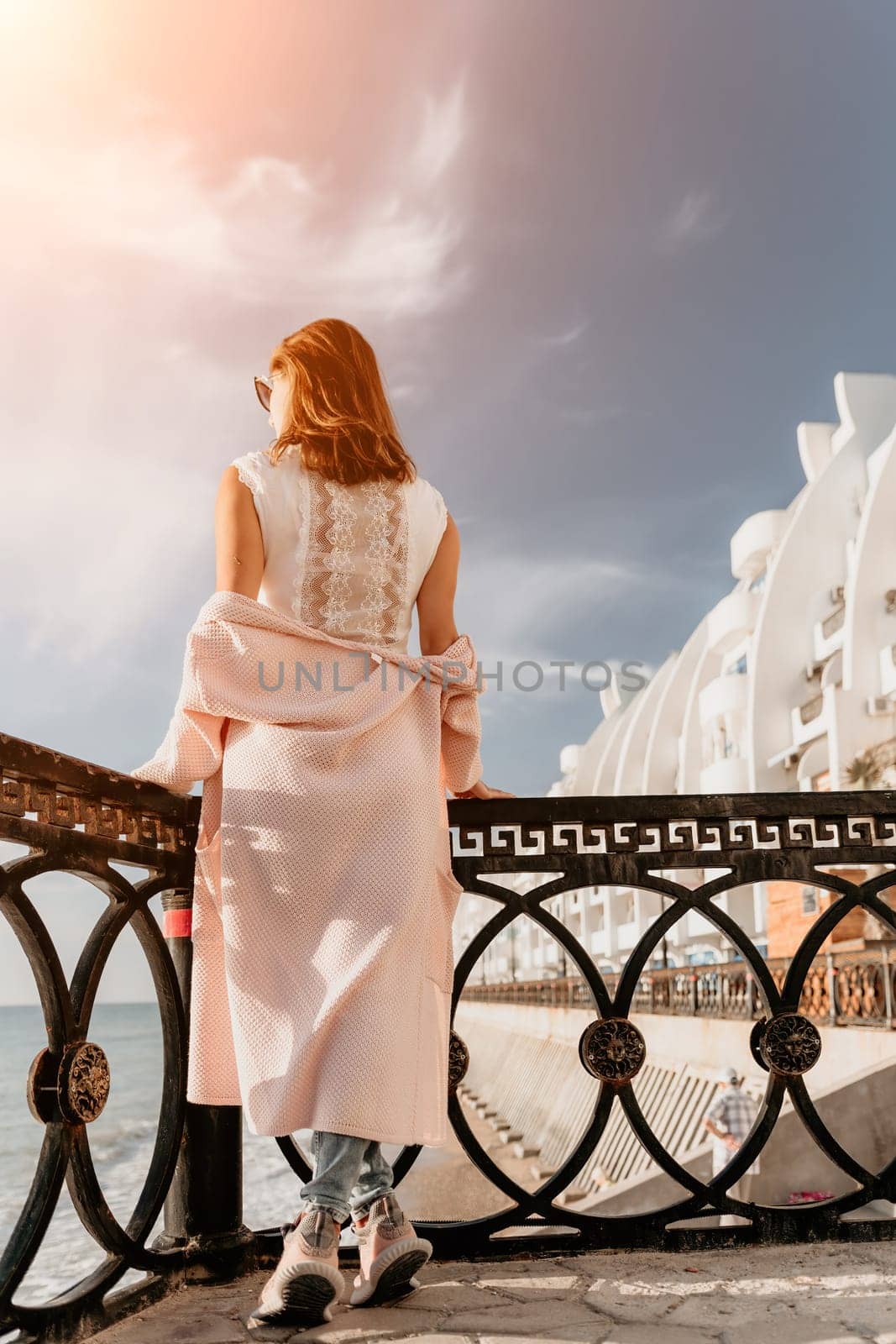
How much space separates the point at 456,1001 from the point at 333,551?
1016mm

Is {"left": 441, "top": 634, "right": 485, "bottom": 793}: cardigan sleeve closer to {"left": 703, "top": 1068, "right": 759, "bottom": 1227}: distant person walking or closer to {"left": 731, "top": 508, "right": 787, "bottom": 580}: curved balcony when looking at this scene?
{"left": 703, "top": 1068, "right": 759, "bottom": 1227}: distant person walking

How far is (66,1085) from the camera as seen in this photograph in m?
1.73

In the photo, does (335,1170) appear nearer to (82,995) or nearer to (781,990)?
(82,995)

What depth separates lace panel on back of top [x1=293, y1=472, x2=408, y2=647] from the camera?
86.5 inches

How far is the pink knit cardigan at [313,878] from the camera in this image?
6.07ft

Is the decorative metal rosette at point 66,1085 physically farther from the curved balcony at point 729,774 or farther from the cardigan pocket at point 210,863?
the curved balcony at point 729,774

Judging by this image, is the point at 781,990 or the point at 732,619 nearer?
the point at 781,990

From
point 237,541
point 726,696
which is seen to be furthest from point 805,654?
point 237,541

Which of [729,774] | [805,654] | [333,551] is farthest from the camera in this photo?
[729,774]

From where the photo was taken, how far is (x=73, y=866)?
1.83 m

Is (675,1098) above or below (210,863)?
below

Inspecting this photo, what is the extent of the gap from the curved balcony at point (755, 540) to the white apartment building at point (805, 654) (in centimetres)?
4

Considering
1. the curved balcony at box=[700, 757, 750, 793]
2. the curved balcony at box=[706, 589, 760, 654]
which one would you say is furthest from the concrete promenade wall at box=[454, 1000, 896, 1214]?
the curved balcony at box=[706, 589, 760, 654]

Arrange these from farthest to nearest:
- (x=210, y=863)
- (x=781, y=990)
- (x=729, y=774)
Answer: (x=729, y=774) → (x=781, y=990) → (x=210, y=863)
